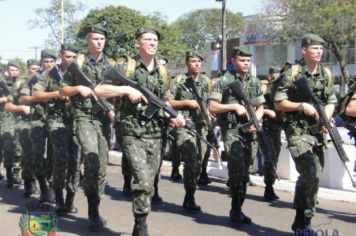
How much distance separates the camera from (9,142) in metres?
9.59

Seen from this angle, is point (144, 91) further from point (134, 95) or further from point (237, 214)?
point (237, 214)

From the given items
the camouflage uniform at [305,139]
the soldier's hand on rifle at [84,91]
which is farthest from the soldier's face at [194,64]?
the soldier's hand on rifle at [84,91]

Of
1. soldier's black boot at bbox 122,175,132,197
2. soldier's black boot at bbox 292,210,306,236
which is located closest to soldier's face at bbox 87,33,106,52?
soldier's black boot at bbox 292,210,306,236

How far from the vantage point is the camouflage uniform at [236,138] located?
20.7 feet

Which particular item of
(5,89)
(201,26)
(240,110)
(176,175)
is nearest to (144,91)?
(240,110)

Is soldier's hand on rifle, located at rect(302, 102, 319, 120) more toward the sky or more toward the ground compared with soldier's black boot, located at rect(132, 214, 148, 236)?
more toward the sky

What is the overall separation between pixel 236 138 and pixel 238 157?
0.81 ft

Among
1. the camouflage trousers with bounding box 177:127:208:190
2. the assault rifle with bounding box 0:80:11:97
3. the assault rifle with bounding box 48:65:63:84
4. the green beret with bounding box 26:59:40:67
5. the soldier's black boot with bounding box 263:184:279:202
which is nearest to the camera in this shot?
the assault rifle with bounding box 48:65:63:84

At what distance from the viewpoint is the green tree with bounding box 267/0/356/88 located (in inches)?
1076

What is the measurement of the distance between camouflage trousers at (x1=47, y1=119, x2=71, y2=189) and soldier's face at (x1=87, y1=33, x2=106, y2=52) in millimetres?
1197

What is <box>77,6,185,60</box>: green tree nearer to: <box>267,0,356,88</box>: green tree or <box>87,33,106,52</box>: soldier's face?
<box>267,0,356,88</box>: green tree

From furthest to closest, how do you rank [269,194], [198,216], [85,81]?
[269,194]
[198,216]
[85,81]

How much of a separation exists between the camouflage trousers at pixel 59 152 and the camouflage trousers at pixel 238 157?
1.91 metres

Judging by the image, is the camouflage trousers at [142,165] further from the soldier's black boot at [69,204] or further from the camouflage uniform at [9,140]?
the camouflage uniform at [9,140]
